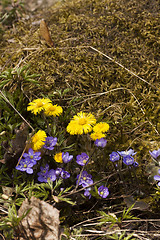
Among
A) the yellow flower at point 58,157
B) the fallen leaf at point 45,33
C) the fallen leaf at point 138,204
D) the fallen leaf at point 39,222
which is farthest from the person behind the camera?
the fallen leaf at point 45,33

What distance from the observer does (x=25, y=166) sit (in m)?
1.72

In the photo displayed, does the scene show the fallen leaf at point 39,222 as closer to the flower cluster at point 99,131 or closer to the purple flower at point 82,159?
the purple flower at point 82,159

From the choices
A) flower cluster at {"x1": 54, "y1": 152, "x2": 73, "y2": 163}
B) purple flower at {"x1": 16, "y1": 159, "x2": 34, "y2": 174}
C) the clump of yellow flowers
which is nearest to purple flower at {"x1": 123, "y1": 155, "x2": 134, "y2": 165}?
the clump of yellow flowers

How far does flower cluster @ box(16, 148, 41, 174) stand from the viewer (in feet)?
5.61

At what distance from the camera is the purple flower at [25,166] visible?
1.69m

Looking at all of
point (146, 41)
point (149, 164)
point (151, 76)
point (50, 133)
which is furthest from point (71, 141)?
point (146, 41)

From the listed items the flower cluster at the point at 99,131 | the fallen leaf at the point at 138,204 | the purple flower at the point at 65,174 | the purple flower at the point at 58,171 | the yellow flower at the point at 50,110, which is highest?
the yellow flower at the point at 50,110

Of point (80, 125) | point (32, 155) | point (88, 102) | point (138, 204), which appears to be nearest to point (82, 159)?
point (80, 125)

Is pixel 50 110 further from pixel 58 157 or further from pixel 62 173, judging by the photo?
pixel 62 173

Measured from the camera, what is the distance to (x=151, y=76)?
95.5 inches

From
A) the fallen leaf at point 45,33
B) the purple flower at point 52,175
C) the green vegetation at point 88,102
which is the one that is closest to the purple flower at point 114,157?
the green vegetation at point 88,102

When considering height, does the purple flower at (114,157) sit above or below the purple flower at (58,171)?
below

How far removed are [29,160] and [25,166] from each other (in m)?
0.05

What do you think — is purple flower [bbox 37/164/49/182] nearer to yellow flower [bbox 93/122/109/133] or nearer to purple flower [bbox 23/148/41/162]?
purple flower [bbox 23/148/41/162]
